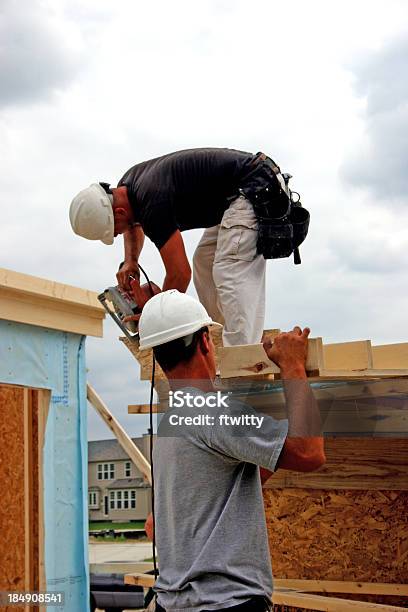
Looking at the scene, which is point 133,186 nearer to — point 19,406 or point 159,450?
point 159,450

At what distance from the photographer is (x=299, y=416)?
2.41 meters

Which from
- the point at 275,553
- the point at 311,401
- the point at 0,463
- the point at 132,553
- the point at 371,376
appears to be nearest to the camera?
the point at 311,401

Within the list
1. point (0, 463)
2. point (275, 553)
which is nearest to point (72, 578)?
point (0, 463)

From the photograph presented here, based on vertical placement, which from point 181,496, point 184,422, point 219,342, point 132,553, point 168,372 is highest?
point 219,342

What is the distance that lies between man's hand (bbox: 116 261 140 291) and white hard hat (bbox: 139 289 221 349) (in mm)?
1284

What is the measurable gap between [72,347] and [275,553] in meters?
3.14

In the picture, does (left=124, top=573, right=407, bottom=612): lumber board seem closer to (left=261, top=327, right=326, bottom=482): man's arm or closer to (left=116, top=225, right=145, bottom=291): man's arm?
(left=261, top=327, right=326, bottom=482): man's arm

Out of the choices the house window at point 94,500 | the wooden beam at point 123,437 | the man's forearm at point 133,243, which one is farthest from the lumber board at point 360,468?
the house window at point 94,500

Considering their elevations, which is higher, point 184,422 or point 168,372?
point 168,372

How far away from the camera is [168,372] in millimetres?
2625

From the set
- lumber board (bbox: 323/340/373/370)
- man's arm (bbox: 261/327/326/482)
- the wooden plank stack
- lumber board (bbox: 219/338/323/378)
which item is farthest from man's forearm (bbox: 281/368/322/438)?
the wooden plank stack

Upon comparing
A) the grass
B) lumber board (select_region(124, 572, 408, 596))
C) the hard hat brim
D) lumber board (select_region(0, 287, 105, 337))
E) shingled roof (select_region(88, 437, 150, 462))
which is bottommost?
the grass

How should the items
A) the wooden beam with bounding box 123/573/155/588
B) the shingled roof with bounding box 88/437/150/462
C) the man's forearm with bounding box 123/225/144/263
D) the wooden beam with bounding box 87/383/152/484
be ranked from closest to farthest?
the man's forearm with bounding box 123/225/144/263 → the wooden beam with bounding box 123/573/155/588 → the wooden beam with bounding box 87/383/152/484 → the shingled roof with bounding box 88/437/150/462

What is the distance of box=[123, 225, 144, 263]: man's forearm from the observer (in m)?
4.13
